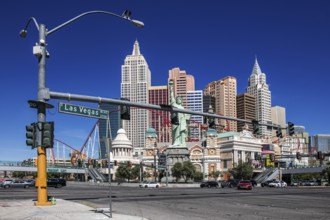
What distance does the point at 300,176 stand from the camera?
436 feet

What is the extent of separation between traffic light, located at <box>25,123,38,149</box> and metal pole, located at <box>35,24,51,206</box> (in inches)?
7.7

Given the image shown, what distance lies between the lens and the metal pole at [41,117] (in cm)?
2070

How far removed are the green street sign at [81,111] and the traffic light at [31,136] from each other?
159 cm

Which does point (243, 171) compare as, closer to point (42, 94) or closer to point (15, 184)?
point (15, 184)

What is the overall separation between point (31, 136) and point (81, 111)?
9.22 ft

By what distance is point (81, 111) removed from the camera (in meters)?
21.4

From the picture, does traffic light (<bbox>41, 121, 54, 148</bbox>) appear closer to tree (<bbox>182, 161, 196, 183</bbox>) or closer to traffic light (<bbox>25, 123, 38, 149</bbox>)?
traffic light (<bbox>25, 123, 38, 149</bbox>)

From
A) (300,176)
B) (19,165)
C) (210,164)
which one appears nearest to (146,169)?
(210,164)

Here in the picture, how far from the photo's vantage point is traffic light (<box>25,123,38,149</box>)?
20.1 m

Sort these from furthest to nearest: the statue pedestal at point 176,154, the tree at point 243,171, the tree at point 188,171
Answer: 1. the statue pedestal at point 176,154
2. the tree at point 243,171
3. the tree at point 188,171

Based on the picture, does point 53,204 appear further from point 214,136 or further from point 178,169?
point 214,136

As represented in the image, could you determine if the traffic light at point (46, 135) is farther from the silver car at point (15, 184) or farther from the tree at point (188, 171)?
the tree at point (188, 171)

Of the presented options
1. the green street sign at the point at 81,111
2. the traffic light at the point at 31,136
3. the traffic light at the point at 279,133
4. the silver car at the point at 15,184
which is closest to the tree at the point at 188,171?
the silver car at the point at 15,184

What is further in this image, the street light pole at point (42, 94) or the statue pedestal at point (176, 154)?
the statue pedestal at point (176, 154)
